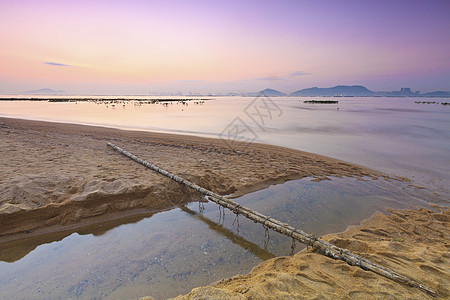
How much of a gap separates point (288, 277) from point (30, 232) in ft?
19.0

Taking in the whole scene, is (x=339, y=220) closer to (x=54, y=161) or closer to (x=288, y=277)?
(x=288, y=277)

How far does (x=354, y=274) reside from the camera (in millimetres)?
3402

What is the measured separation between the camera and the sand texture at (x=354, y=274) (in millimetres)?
2986

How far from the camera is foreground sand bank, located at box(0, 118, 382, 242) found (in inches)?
207

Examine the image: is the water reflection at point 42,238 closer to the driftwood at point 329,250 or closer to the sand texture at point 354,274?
the driftwood at point 329,250

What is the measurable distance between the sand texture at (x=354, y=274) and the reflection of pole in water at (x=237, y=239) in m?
0.43

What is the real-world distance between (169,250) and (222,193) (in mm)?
2969

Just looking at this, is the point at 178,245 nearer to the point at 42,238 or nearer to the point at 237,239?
the point at 237,239

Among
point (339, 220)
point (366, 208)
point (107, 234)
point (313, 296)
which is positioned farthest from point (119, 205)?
point (366, 208)

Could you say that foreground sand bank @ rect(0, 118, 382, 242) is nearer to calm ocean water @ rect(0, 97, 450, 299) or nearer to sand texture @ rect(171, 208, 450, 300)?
calm ocean water @ rect(0, 97, 450, 299)

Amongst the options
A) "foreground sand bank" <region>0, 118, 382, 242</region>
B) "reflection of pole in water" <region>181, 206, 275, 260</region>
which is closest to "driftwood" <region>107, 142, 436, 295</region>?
"reflection of pole in water" <region>181, 206, 275, 260</region>

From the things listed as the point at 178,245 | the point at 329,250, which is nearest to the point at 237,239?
the point at 178,245

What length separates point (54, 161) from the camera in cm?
779

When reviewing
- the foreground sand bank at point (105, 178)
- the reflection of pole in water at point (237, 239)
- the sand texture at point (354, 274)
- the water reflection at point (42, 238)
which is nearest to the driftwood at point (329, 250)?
the sand texture at point (354, 274)
